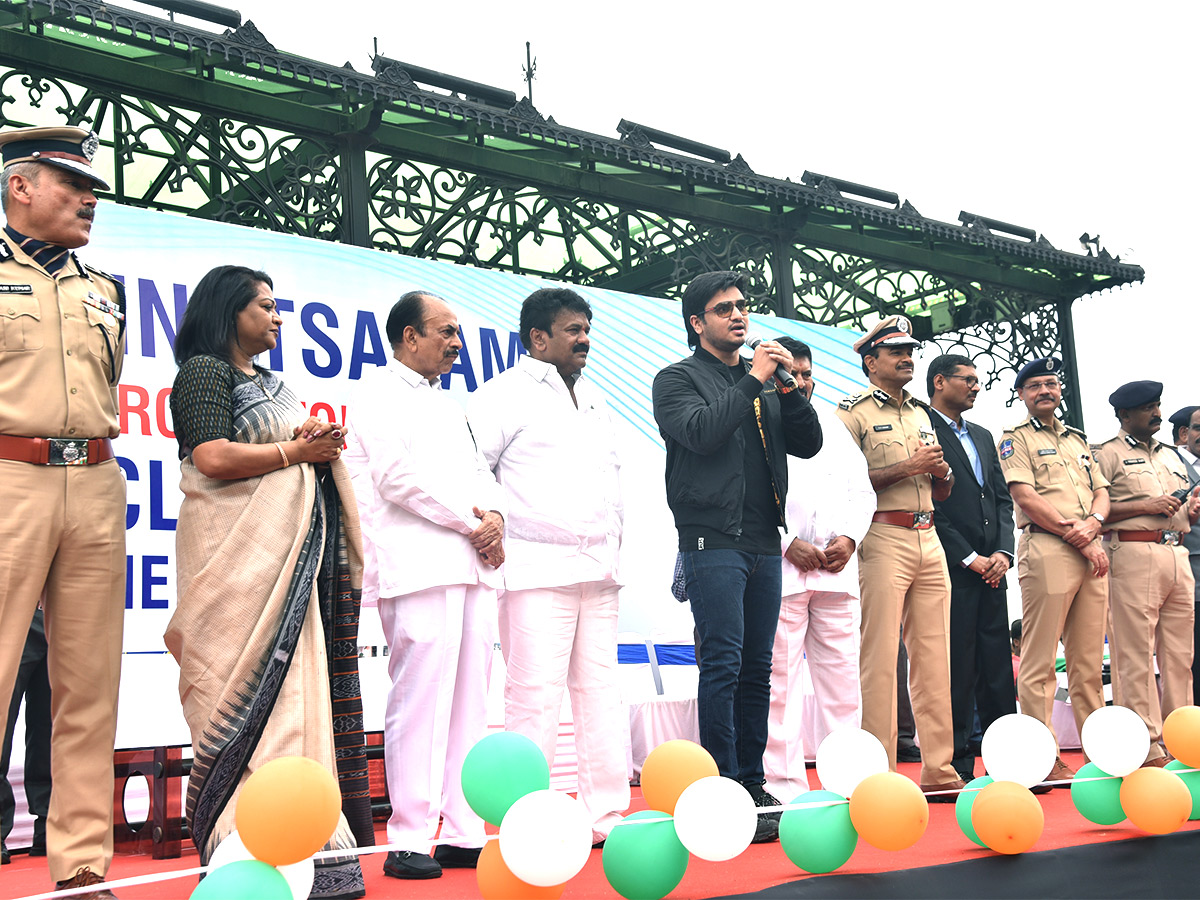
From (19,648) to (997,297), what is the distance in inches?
296

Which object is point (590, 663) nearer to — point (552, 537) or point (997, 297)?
point (552, 537)

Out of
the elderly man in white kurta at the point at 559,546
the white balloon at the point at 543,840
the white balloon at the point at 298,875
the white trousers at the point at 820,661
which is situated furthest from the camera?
the white trousers at the point at 820,661

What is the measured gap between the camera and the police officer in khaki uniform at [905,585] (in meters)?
4.12

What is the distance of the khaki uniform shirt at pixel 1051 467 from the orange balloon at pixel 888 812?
7.98 feet

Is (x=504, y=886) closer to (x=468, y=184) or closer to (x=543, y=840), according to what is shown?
(x=543, y=840)

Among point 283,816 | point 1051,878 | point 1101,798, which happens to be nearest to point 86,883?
point 283,816

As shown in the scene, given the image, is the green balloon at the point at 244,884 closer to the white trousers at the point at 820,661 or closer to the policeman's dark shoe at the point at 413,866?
the policeman's dark shoe at the point at 413,866

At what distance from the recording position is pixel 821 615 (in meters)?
4.04

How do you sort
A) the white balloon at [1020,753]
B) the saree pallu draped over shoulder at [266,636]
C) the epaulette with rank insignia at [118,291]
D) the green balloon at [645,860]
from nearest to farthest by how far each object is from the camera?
the green balloon at [645,860] < the saree pallu draped over shoulder at [266,636] < the epaulette with rank insignia at [118,291] < the white balloon at [1020,753]

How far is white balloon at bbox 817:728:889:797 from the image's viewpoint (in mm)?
2770

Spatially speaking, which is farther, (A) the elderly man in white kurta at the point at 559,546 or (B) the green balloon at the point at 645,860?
(A) the elderly man in white kurta at the point at 559,546

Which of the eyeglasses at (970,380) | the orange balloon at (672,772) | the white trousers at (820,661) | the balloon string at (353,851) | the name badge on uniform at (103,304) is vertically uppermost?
the eyeglasses at (970,380)

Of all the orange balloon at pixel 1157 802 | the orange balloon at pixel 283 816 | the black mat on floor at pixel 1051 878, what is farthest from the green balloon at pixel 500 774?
the orange balloon at pixel 1157 802

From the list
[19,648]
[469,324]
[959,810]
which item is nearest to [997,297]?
[469,324]
